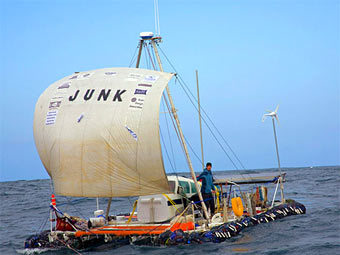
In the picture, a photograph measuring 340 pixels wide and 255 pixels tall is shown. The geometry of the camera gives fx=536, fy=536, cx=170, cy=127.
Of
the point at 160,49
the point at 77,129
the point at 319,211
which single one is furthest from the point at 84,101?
the point at 319,211

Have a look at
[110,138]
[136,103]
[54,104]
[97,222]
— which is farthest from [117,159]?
[54,104]

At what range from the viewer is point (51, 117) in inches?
826

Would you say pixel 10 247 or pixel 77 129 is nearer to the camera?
pixel 77 129

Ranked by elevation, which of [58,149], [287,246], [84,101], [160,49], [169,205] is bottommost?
[287,246]

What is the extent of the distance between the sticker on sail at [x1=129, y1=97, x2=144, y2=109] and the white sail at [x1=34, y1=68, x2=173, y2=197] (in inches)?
1.4

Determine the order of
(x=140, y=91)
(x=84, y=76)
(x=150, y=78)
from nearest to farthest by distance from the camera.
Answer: (x=140, y=91) < (x=150, y=78) < (x=84, y=76)

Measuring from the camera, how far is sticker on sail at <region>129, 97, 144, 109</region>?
19.7m

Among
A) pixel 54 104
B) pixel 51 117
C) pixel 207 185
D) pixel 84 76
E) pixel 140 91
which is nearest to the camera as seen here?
pixel 140 91

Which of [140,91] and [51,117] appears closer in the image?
[140,91]

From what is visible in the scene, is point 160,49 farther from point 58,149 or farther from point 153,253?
point 153,253

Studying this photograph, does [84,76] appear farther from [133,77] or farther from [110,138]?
[110,138]

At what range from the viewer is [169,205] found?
816 inches

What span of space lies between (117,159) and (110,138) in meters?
0.80

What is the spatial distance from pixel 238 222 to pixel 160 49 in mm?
7502
